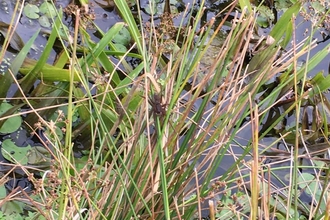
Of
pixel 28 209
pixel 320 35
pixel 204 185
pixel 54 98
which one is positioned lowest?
pixel 28 209

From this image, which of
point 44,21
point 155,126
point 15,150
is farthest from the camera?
point 44,21

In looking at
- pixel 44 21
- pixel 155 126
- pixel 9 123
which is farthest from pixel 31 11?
pixel 155 126

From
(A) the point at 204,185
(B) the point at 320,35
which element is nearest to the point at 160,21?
(B) the point at 320,35

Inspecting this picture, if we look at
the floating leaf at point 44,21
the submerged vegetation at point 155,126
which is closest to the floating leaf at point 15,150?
the submerged vegetation at point 155,126

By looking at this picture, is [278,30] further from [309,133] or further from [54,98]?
[54,98]

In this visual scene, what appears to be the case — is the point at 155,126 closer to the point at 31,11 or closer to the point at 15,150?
the point at 15,150

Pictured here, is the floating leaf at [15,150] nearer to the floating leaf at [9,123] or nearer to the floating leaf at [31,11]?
the floating leaf at [9,123]

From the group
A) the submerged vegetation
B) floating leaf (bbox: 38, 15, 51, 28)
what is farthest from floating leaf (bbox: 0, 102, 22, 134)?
floating leaf (bbox: 38, 15, 51, 28)

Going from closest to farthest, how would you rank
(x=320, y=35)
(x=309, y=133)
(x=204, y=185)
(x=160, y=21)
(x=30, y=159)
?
(x=204, y=185), (x=30, y=159), (x=309, y=133), (x=160, y=21), (x=320, y=35)
